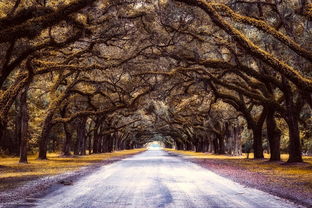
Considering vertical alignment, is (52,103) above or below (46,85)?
below

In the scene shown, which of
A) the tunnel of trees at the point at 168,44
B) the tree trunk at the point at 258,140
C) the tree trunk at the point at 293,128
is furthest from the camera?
the tree trunk at the point at 258,140

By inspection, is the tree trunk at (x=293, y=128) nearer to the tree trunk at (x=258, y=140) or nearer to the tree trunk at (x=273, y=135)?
the tree trunk at (x=273, y=135)

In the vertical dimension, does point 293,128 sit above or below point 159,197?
above

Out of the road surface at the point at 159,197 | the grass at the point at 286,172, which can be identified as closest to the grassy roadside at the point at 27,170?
the road surface at the point at 159,197

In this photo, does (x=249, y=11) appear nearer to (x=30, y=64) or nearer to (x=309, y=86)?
(x=309, y=86)

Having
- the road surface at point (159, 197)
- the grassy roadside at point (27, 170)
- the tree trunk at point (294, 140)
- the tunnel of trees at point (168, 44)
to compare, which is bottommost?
the road surface at point (159, 197)

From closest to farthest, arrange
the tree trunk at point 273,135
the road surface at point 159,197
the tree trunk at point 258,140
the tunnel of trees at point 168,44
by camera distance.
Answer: the road surface at point 159,197
the tunnel of trees at point 168,44
the tree trunk at point 273,135
the tree trunk at point 258,140

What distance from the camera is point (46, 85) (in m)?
38.6

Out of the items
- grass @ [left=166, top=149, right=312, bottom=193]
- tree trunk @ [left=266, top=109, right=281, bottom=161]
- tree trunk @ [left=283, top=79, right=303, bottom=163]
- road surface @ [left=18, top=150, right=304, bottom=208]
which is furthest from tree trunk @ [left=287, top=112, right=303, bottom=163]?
road surface @ [left=18, top=150, right=304, bottom=208]

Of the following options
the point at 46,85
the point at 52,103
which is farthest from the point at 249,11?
the point at 46,85

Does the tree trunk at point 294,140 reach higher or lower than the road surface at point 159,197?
higher

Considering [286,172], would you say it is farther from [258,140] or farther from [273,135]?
[258,140]

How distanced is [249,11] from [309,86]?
8.06 m

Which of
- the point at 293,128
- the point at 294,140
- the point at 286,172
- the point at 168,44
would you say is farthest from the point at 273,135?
the point at 168,44
